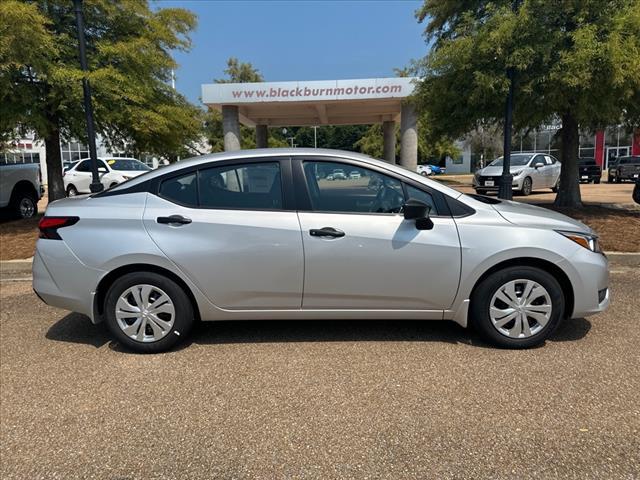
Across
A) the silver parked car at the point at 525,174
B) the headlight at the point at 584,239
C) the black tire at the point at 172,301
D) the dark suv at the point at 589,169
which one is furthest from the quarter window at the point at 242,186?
the dark suv at the point at 589,169

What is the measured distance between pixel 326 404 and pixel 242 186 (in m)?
1.87

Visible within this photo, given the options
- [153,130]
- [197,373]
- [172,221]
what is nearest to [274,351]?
[197,373]

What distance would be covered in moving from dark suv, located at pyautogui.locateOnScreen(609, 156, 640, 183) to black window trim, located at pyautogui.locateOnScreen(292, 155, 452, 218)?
2515cm

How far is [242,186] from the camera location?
386 cm

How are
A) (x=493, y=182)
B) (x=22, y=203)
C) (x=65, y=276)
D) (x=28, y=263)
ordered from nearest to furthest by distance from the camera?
(x=65, y=276), (x=28, y=263), (x=22, y=203), (x=493, y=182)

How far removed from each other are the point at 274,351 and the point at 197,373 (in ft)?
2.15

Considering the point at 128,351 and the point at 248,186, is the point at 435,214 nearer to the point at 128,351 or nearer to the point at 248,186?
the point at 248,186

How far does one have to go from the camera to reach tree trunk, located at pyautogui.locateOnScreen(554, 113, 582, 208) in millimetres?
10047

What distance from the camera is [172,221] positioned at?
3.73 metres

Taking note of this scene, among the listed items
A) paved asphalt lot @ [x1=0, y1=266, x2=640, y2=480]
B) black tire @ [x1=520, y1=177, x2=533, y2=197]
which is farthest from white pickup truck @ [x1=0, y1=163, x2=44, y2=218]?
black tire @ [x1=520, y1=177, x2=533, y2=197]

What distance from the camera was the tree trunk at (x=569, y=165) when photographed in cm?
1005

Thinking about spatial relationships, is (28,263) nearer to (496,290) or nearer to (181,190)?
(181,190)

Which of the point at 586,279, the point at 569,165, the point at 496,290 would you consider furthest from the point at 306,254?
the point at 569,165

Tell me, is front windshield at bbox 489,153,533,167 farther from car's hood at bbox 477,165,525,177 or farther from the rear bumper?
the rear bumper
